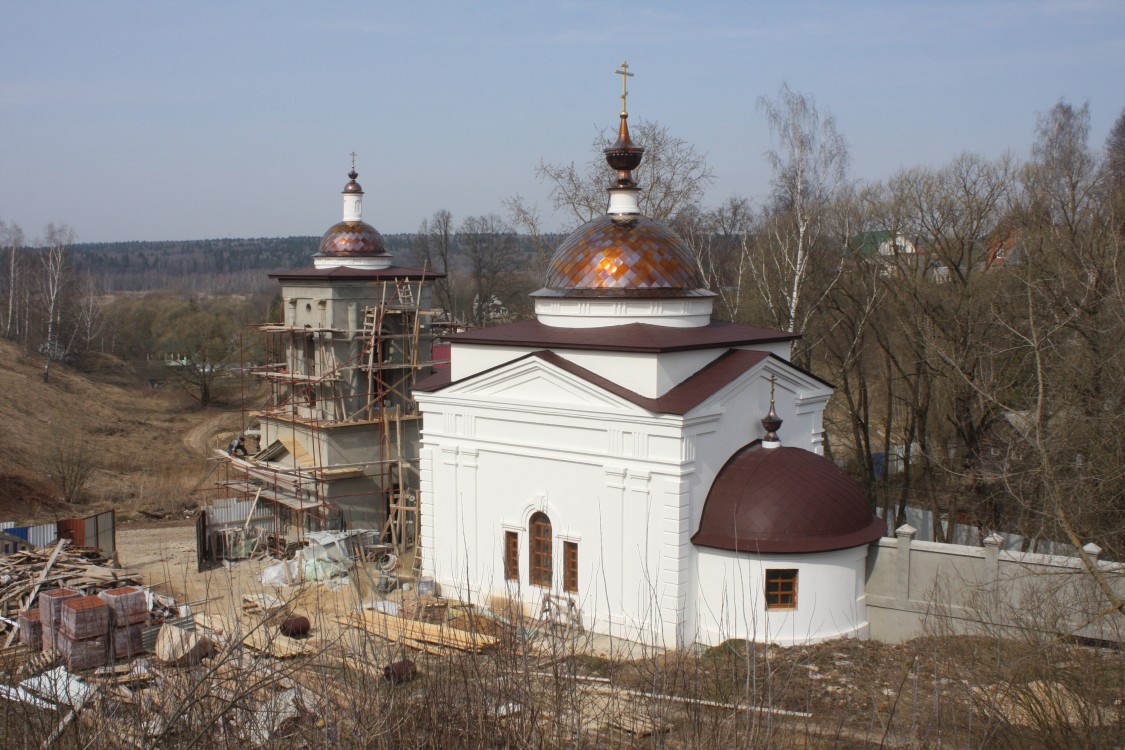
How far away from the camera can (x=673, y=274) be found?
16734 mm

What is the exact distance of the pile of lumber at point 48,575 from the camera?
1662 cm

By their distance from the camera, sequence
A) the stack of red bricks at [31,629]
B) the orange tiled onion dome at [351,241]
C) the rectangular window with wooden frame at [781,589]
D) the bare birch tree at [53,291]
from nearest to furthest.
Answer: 1. the rectangular window with wooden frame at [781,589]
2. the stack of red bricks at [31,629]
3. the orange tiled onion dome at [351,241]
4. the bare birch tree at [53,291]

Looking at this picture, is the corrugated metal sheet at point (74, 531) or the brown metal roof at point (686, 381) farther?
the corrugated metal sheet at point (74, 531)

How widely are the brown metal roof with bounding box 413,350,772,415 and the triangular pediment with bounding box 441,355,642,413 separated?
0.08 m

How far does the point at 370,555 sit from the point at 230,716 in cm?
1363

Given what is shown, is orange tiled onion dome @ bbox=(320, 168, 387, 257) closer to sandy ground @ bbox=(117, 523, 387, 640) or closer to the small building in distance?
the small building in distance

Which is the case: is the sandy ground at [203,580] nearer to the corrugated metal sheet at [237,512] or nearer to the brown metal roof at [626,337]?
the corrugated metal sheet at [237,512]

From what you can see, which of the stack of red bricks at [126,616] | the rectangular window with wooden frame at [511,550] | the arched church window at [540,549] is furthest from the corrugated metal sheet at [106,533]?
the arched church window at [540,549]

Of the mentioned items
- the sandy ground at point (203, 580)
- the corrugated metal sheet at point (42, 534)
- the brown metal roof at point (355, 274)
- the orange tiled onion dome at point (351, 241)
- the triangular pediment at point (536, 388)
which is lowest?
the sandy ground at point (203, 580)

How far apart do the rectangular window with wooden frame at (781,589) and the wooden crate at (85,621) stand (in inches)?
358

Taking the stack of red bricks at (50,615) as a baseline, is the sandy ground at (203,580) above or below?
below

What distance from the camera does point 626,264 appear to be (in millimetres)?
16734

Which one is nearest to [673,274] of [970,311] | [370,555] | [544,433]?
[544,433]

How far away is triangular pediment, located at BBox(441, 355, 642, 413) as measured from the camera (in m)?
15.2
